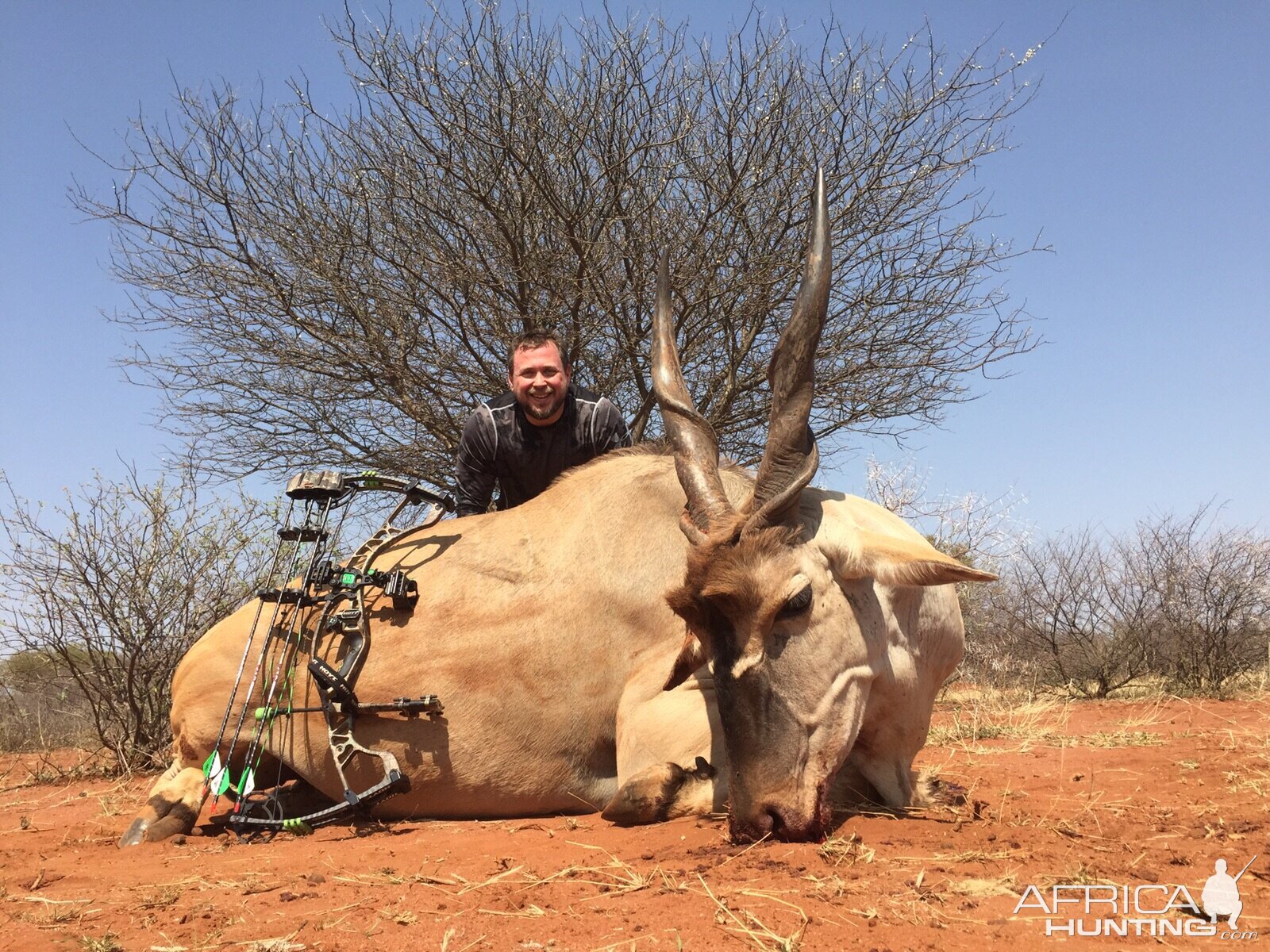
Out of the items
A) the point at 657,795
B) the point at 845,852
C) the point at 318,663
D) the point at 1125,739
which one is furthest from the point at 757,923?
the point at 1125,739

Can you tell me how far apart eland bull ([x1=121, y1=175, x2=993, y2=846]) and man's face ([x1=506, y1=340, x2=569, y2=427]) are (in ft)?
2.25

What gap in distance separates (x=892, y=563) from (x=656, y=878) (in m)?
1.39

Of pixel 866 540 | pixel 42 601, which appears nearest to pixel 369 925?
pixel 866 540

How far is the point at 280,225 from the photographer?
879cm

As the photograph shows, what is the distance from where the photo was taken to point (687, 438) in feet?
12.8

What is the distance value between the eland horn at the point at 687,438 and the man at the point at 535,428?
1.19 m

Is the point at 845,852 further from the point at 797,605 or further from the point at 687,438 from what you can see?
the point at 687,438

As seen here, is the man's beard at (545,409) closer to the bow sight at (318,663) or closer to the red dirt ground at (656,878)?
the bow sight at (318,663)

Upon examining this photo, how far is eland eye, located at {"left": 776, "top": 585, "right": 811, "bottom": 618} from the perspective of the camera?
3377 mm

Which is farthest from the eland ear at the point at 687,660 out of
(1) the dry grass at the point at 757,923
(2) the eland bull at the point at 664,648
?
(1) the dry grass at the point at 757,923

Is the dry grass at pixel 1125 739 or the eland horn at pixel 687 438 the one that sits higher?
the eland horn at pixel 687 438

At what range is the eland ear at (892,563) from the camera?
351 cm

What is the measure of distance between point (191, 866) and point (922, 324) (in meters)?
7.69

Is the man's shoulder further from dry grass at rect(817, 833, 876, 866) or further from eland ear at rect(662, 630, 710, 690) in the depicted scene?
dry grass at rect(817, 833, 876, 866)
